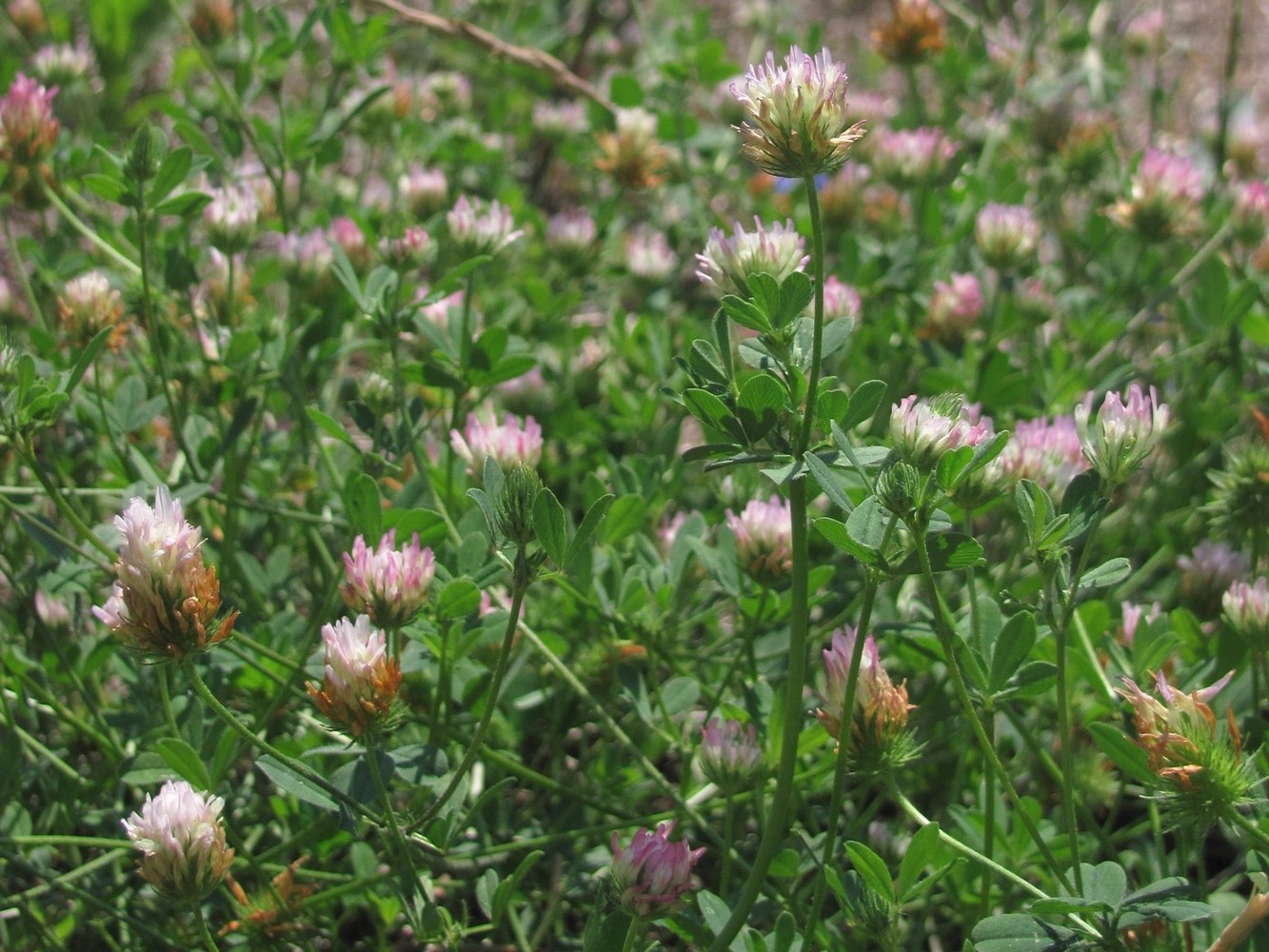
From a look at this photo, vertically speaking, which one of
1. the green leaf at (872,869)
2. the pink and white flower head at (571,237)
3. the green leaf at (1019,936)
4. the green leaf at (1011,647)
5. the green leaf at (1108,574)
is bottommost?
the green leaf at (1019,936)

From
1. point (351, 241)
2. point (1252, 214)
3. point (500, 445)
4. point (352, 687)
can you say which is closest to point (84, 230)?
point (351, 241)

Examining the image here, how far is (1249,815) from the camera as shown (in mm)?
1136

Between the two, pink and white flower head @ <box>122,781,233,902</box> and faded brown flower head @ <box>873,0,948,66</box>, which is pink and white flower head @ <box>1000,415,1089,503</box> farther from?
faded brown flower head @ <box>873,0,948,66</box>

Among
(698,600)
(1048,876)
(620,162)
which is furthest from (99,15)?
(1048,876)

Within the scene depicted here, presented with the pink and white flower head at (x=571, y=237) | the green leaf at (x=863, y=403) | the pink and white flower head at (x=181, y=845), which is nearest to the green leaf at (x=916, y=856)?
the green leaf at (x=863, y=403)

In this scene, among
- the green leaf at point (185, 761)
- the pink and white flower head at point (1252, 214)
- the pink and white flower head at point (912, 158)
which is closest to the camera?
the green leaf at point (185, 761)

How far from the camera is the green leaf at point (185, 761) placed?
3.68 ft

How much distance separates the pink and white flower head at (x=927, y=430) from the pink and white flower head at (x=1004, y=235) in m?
0.95

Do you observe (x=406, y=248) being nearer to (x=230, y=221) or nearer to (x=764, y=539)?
(x=230, y=221)

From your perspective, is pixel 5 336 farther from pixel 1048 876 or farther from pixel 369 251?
pixel 1048 876

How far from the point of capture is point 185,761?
114 cm

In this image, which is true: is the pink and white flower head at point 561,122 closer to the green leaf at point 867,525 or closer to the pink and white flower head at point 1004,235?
the pink and white flower head at point 1004,235

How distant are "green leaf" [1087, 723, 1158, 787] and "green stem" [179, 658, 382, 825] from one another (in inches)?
24.4

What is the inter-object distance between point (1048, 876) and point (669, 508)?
0.83 m
